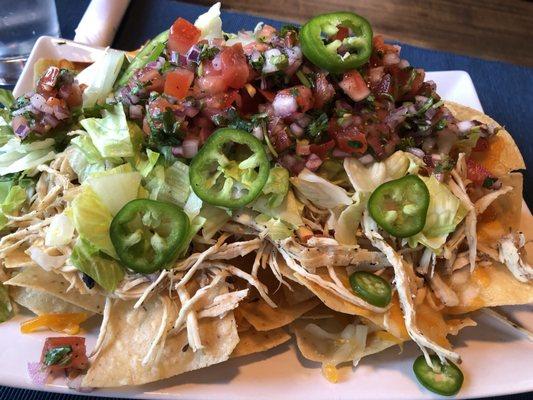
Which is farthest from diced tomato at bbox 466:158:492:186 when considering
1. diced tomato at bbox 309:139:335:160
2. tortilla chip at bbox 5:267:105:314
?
tortilla chip at bbox 5:267:105:314

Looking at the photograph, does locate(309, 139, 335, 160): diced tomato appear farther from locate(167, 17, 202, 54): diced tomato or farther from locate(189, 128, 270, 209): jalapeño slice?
locate(167, 17, 202, 54): diced tomato

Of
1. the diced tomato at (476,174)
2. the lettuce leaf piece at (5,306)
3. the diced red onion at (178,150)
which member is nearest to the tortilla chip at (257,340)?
the diced red onion at (178,150)

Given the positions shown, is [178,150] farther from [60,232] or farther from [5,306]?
[5,306]


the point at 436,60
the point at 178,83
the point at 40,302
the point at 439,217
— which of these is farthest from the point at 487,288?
the point at 436,60

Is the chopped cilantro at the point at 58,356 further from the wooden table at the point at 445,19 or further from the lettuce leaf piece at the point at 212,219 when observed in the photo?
the wooden table at the point at 445,19

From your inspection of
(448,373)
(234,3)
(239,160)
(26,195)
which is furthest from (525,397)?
(234,3)
